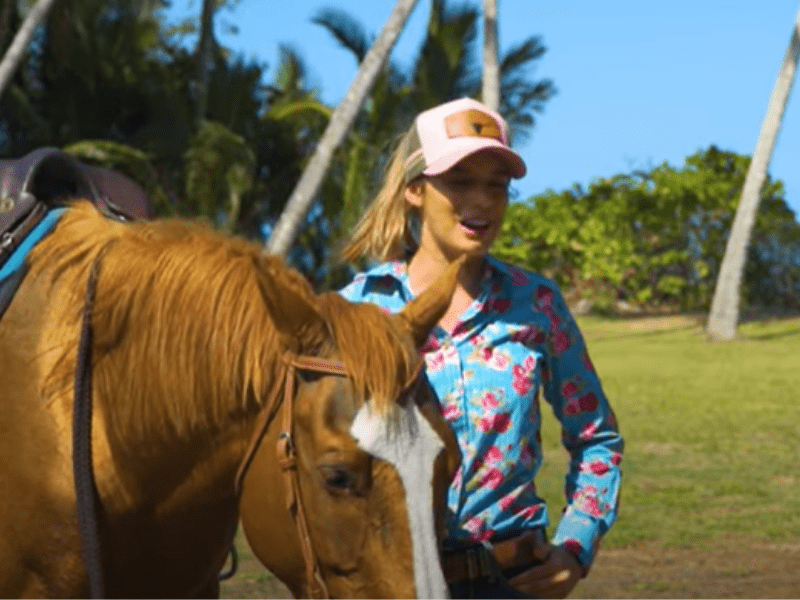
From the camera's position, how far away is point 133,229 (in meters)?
3.37

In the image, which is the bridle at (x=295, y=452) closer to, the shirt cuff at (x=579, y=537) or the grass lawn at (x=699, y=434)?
the shirt cuff at (x=579, y=537)

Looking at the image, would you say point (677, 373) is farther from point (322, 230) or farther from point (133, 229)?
point (133, 229)

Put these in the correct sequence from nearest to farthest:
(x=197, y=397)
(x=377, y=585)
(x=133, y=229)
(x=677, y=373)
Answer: (x=377, y=585)
(x=197, y=397)
(x=133, y=229)
(x=677, y=373)

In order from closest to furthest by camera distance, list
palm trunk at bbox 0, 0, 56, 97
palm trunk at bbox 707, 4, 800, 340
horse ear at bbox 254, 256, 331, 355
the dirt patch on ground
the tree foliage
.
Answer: horse ear at bbox 254, 256, 331, 355
the dirt patch on ground
palm trunk at bbox 0, 0, 56, 97
palm trunk at bbox 707, 4, 800, 340
the tree foliage

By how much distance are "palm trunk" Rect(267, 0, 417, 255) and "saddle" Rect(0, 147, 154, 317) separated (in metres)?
15.2

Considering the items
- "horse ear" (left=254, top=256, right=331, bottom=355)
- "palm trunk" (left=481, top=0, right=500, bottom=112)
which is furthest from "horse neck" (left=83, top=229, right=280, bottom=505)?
"palm trunk" (left=481, top=0, right=500, bottom=112)

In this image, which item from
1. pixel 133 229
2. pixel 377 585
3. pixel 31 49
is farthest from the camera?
pixel 31 49

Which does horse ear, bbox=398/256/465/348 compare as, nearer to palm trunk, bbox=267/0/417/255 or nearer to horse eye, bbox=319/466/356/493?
horse eye, bbox=319/466/356/493

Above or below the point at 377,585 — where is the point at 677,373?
below

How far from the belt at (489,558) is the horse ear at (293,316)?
2.07ft

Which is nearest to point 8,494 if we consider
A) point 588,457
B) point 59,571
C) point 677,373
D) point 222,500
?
point 59,571

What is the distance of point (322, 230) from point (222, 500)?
27.3 m

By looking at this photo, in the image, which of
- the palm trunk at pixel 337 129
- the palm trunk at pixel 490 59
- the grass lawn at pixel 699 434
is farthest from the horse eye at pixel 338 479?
the palm trunk at pixel 490 59

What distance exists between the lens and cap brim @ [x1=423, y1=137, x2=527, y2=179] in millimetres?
3295
